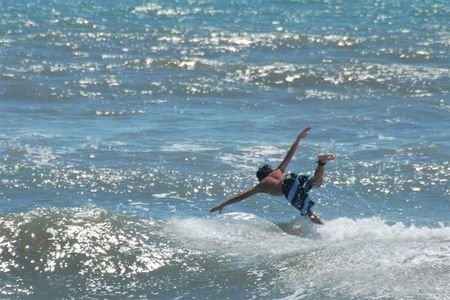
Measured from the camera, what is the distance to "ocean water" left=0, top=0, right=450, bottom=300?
12164 millimetres

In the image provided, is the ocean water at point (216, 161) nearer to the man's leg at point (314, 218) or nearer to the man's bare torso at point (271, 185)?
the man's leg at point (314, 218)

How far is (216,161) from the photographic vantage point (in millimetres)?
18281

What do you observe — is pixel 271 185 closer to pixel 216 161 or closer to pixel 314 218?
pixel 314 218

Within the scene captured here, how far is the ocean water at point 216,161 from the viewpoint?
39.9 ft

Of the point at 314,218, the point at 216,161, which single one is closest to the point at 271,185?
the point at 314,218

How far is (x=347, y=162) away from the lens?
60.1 ft

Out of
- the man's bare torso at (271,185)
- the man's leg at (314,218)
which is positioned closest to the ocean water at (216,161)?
the man's leg at (314,218)

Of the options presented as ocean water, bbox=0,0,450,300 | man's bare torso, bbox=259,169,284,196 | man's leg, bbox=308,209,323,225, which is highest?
man's bare torso, bbox=259,169,284,196

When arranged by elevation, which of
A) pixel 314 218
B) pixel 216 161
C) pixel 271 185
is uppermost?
pixel 271 185

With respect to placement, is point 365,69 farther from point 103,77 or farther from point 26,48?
point 26,48

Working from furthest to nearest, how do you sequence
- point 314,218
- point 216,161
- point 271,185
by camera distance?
point 216,161 → point 314,218 → point 271,185

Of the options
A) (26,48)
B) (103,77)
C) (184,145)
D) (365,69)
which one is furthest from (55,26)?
(184,145)

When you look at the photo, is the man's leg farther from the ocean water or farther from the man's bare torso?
the man's bare torso

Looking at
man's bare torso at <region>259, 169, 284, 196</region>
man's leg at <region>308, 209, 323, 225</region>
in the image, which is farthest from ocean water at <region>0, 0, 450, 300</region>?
man's bare torso at <region>259, 169, 284, 196</region>
